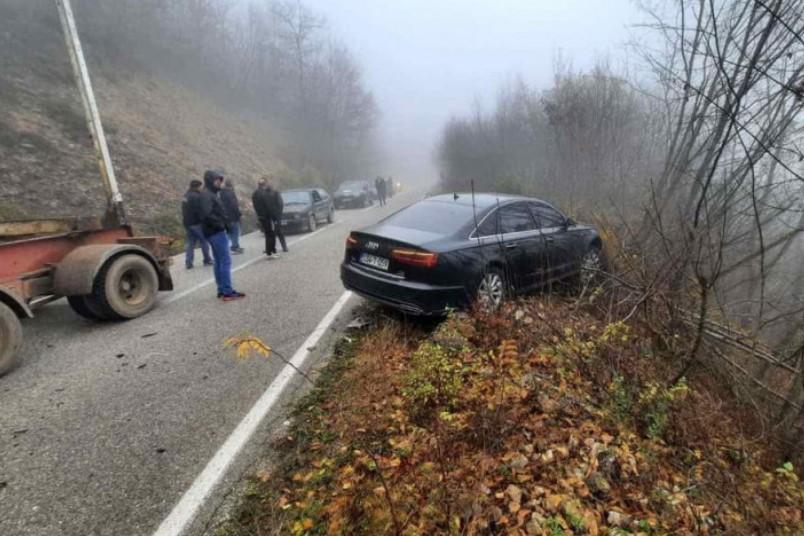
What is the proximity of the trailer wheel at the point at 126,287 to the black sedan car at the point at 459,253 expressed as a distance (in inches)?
107

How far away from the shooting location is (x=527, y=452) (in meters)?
2.75

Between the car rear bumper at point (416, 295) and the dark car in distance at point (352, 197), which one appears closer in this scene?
the car rear bumper at point (416, 295)

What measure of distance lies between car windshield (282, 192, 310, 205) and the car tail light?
32.8 ft

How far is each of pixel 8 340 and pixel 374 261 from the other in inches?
140

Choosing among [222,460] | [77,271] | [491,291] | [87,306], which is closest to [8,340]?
[77,271]

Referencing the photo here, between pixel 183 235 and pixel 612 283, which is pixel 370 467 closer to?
pixel 612 283

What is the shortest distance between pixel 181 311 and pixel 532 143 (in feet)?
67.5

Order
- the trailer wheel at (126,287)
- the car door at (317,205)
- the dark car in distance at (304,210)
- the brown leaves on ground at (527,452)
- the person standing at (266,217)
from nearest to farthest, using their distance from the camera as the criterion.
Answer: the brown leaves on ground at (527,452)
the trailer wheel at (126,287)
the person standing at (266,217)
the dark car in distance at (304,210)
the car door at (317,205)

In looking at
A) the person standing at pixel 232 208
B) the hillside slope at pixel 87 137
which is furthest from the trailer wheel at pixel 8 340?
the hillside slope at pixel 87 137

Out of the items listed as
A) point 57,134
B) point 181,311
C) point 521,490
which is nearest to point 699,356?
point 521,490

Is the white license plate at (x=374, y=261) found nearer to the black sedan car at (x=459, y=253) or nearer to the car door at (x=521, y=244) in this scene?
the black sedan car at (x=459, y=253)

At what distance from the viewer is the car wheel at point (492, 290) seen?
456cm

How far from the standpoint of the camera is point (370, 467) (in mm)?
2633

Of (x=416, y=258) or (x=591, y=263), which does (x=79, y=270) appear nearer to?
(x=416, y=258)
